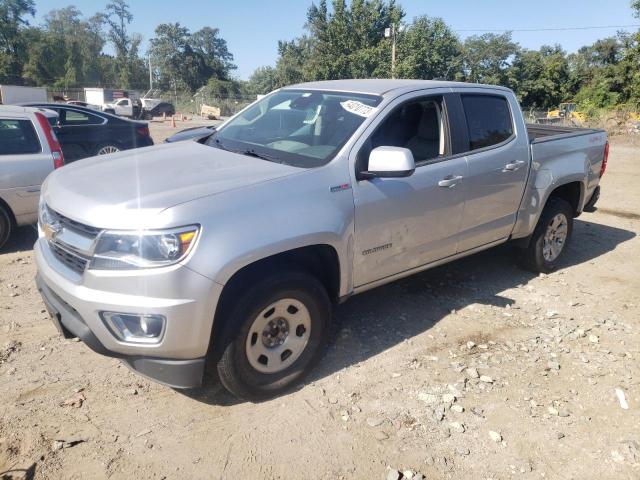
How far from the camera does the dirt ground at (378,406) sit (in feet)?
8.60

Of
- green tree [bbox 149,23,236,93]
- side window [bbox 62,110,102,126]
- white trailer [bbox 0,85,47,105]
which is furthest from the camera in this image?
green tree [bbox 149,23,236,93]

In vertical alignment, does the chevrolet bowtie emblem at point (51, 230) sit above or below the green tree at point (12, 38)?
below

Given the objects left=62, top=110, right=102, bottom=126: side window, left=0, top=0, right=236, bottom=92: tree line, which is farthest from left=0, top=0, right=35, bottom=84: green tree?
left=62, top=110, right=102, bottom=126: side window

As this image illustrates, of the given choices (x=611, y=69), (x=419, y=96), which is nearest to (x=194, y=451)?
(x=419, y=96)

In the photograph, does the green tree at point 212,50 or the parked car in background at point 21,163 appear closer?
the parked car in background at point 21,163

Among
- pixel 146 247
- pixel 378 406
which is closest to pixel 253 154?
pixel 146 247

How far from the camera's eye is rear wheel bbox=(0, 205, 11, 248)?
5512mm

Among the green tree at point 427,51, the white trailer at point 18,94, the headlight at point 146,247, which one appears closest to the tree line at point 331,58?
the green tree at point 427,51

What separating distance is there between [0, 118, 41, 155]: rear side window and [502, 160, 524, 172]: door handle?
500 centimetres

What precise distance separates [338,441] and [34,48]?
85.6 m

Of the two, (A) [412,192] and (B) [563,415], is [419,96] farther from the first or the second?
(B) [563,415]

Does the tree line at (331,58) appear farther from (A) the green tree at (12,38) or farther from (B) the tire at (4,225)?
(B) the tire at (4,225)

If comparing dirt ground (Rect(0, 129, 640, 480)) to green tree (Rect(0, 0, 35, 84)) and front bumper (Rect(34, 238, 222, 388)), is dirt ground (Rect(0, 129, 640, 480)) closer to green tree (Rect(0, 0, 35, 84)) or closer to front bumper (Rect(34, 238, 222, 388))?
front bumper (Rect(34, 238, 222, 388))

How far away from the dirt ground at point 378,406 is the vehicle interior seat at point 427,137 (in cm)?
138
